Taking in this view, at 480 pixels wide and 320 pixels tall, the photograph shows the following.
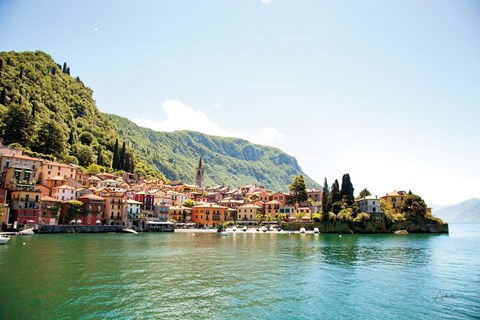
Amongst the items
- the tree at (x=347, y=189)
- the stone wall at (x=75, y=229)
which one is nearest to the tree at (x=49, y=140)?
the stone wall at (x=75, y=229)

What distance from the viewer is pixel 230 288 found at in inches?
936

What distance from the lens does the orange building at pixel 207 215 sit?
10506 cm

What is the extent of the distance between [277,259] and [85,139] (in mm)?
122041

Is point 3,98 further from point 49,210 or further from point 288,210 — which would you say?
point 288,210

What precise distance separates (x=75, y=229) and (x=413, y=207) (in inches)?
3442

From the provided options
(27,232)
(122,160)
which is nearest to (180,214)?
(122,160)

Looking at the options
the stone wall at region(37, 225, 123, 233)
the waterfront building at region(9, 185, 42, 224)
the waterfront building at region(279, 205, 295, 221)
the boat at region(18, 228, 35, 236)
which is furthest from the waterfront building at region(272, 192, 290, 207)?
the boat at region(18, 228, 35, 236)

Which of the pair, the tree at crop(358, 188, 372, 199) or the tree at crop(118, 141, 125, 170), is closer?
the tree at crop(358, 188, 372, 199)

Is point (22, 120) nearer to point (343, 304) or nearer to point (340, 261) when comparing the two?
point (340, 261)

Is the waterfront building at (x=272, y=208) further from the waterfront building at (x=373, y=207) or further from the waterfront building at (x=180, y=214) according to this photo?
the waterfront building at (x=373, y=207)

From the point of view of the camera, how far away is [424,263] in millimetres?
36688

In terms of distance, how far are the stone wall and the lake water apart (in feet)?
119

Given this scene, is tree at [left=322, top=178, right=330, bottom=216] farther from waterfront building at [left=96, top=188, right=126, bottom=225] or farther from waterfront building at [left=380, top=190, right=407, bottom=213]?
waterfront building at [left=96, top=188, right=126, bottom=225]

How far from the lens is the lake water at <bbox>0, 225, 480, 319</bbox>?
61.1 ft
